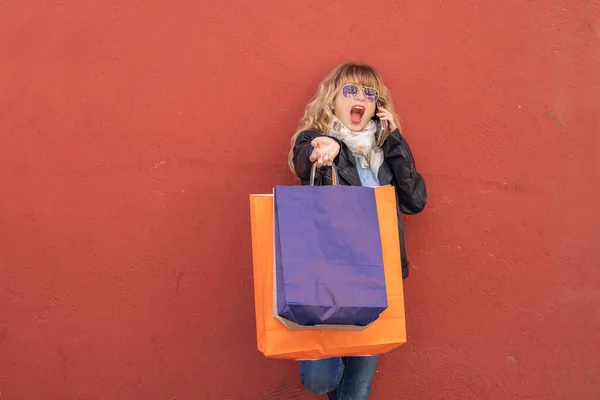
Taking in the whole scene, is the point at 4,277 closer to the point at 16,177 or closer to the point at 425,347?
the point at 16,177

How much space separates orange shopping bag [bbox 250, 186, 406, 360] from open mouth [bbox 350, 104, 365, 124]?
1.47 ft

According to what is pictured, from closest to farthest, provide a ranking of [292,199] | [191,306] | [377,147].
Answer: [292,199]
[377,147]
[191,306]

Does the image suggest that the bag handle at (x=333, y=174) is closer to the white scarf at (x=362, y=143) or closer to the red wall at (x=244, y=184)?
the white scarf at (x=362, y=143)

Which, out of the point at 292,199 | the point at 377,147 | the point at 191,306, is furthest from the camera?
the point at 191,306

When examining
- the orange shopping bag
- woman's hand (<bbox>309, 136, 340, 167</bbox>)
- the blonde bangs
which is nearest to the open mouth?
the blonde bangs

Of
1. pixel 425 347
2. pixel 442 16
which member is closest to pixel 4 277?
pixel 425 347

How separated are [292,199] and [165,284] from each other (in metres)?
0.92

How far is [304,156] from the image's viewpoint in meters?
2.73

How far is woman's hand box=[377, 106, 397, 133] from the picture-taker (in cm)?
288

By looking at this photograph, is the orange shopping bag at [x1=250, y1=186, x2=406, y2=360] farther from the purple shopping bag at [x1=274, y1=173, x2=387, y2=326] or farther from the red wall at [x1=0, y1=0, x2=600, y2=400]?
the red wall at [x1=0, y1=0, x2=600, y2=400]

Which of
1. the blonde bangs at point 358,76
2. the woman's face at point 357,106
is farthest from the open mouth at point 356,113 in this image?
the blonde bangs at point 358,76

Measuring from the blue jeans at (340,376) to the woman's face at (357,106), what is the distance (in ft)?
3.25

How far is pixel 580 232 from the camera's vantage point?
3.29 meters

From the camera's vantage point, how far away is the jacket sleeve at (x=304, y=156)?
272 cm
